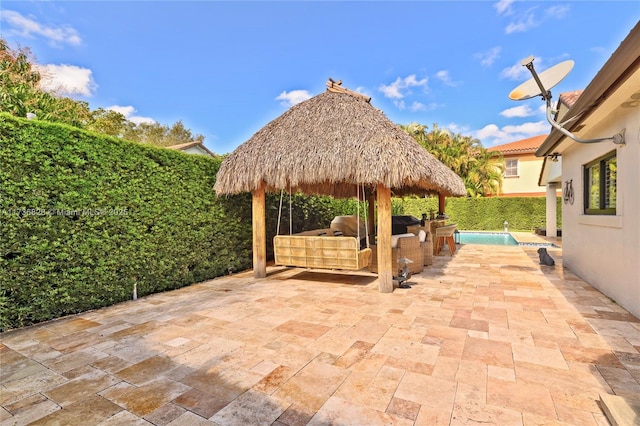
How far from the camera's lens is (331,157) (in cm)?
604

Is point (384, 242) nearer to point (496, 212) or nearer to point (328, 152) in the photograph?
point (328, 152)

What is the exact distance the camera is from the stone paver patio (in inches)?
97.0

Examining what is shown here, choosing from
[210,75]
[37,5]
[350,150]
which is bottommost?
[350,150]

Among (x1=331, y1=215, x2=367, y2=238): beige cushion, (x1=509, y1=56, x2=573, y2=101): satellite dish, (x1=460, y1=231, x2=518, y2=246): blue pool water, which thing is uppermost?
(x1=509, y1=56, x2=573, y2=101): satellite dish

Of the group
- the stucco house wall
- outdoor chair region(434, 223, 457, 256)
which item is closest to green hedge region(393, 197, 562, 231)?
the stucco house wall

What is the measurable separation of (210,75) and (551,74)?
17294 millimetres

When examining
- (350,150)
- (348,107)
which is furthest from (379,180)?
(348,107)

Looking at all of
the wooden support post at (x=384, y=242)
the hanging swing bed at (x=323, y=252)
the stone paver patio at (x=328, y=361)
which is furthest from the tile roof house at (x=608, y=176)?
the hanging swing bed at (x=323, y=252)

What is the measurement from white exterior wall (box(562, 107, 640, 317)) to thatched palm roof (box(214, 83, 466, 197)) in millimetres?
2924

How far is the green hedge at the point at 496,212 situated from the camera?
2067cm

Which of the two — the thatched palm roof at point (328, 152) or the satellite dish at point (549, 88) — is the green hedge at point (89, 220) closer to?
the thatched palm roof at point (328, 152)

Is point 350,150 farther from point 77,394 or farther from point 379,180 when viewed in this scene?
point 77,394

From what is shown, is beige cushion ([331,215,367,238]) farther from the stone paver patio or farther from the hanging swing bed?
the stone paver patio

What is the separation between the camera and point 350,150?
595cm
